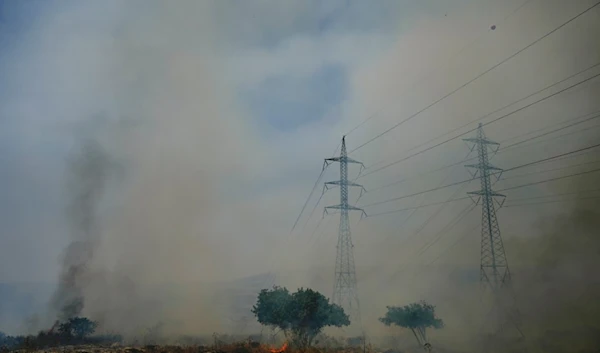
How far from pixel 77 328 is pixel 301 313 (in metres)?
30.9

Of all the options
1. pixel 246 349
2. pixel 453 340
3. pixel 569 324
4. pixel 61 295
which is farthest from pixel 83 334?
pixel 569 324

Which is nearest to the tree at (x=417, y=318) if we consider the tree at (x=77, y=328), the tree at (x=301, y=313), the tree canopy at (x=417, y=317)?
the tree canopy at (x=417, y=317)

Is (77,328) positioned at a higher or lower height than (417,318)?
lower

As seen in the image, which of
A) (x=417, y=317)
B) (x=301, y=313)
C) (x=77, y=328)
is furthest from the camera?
(x=77, y=328)

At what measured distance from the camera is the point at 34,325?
68500 mm

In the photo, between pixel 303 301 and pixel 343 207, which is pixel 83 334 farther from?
pixel 343 207

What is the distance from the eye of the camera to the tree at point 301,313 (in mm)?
46531

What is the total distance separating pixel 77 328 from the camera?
5800 cm

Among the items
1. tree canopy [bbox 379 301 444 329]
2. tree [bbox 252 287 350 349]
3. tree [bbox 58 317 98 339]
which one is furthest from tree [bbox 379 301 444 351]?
tree [bbox 58 317 98 339]

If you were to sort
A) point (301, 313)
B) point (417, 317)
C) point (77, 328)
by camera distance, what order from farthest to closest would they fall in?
1. point (77, 328)
2. point (417, 317)
3. point (301, 313)

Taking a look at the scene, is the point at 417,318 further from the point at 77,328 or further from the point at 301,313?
the point at 77,328

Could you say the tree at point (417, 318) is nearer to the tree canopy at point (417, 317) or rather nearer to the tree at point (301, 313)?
the tree canopy at point (417, 317)

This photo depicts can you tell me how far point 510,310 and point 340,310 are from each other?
691 inches

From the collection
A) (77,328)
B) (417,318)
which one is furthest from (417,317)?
(77,328)
